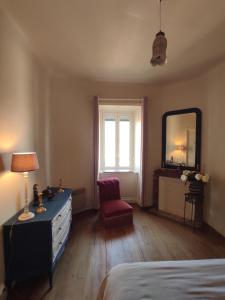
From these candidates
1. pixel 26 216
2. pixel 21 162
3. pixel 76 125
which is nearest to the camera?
pixel 21 162

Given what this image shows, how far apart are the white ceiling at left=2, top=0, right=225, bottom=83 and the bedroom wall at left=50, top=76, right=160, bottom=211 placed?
0.61 m

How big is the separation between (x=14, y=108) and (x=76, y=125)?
180cm

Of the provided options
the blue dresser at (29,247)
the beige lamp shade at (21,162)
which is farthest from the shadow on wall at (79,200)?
the beige lamp shade at (21,162)

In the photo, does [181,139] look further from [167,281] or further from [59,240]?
[167,281]

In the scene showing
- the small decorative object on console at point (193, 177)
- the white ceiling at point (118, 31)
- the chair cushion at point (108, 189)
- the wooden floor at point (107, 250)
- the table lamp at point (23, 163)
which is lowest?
the wooden floor at point (107, 250)

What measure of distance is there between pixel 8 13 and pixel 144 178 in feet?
11.6

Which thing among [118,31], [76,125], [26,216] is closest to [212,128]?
[118,31]

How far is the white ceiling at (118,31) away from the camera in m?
1.77

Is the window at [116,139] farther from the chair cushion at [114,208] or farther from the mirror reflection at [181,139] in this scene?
the chair cushion at [114,208]

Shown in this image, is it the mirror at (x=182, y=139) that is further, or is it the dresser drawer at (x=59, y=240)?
the mirror at (x=182, y=139)

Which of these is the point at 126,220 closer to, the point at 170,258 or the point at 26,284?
the point at 170,258

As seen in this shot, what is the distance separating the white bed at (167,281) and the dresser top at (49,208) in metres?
1.00

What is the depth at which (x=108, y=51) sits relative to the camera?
2.64m

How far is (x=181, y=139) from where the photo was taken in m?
3.78
